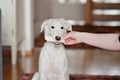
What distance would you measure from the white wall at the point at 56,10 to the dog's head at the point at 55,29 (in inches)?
127

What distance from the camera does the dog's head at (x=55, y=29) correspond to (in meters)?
2.27

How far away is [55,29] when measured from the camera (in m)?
2.30

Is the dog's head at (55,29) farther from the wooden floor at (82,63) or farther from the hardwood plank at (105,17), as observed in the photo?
the hardwood plank at (105,17)

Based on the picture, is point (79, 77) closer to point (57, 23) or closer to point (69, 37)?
point (57, 23)

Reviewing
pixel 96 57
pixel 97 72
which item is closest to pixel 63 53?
pixel 97 72

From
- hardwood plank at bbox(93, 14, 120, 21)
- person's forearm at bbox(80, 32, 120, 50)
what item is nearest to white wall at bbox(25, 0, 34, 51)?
hardwood plank at bbox(93, 14, 120, 21)

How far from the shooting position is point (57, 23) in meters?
2.32

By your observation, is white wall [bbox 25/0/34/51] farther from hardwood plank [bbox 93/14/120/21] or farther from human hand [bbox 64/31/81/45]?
human hand [bbox 64/31/81/45]

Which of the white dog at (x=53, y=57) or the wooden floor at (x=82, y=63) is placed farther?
the wooden floor at (x=82, y=63)

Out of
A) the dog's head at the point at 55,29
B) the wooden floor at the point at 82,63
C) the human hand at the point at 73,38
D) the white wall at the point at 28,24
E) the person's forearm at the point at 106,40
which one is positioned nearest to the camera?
the person's forearm at the point at 106,40

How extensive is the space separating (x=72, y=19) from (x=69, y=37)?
13.1 ft

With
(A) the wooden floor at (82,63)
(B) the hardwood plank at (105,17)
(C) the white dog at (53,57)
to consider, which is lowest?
(A) the wooden floor at (82,63)

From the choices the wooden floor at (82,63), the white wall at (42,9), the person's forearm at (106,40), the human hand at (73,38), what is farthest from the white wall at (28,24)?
the person's forearm at (106,40)

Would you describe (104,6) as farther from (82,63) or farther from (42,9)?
(82,63)
